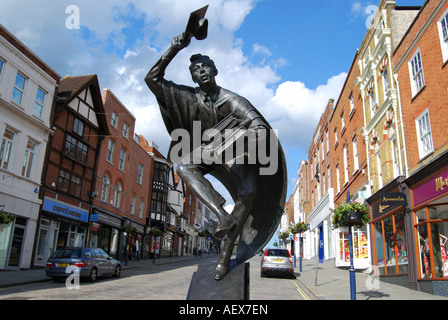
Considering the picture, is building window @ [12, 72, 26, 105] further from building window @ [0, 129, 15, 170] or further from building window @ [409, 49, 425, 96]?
building window @ [409, 49, 425, 96]

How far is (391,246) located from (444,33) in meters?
9.40

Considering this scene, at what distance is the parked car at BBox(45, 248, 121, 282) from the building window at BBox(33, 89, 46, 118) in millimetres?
9496

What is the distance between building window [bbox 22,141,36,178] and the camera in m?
20.0

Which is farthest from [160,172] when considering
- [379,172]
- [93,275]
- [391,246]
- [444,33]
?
[444,33]

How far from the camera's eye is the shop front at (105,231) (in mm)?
A: 26672

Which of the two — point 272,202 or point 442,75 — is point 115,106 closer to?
point 442,75

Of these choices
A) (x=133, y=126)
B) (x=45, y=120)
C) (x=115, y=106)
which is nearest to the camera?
(x=45, y=120)

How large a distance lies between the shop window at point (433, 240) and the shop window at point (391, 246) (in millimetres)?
1614

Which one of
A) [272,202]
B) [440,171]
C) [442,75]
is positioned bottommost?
[272,202]

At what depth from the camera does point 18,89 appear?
19.5m

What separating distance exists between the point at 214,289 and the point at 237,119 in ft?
4.72

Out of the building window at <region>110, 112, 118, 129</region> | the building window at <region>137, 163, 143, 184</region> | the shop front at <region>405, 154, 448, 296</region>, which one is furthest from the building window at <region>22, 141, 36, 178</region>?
the shop front at <region>405, 154, 448, 296</region>
